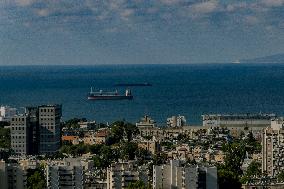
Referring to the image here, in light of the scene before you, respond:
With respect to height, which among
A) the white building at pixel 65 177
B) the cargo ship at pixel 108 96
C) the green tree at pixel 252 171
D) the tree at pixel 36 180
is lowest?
the green tree at pixel 252 171

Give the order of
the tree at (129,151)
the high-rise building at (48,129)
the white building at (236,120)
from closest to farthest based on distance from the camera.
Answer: the tree at (129,151), the high-rise building at (48,129), the white building at (236,120)

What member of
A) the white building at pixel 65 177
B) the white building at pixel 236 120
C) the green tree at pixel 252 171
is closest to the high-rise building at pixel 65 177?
the white building at pixel 65 177

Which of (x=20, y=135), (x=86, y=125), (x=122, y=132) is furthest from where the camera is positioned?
(x=86, y=125)

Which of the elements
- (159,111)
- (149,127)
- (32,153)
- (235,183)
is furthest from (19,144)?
(159,111)

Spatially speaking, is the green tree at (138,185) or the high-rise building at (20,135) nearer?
the green tree at (138,185)

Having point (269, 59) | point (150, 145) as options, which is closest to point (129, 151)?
point (150, 145)

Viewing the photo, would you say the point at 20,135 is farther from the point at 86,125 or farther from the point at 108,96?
the point at 108,96

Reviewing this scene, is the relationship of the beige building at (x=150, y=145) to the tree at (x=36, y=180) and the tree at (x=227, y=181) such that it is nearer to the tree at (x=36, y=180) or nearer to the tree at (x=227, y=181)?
the tree at (x=36, y=180)
